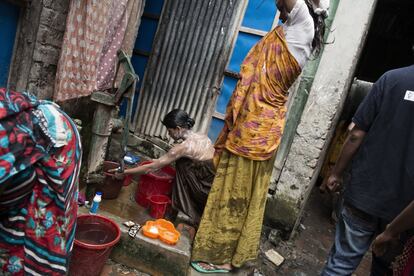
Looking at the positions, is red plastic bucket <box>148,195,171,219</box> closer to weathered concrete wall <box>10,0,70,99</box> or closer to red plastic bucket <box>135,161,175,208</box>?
red plastic bucket <box>135,161,175,208</box>

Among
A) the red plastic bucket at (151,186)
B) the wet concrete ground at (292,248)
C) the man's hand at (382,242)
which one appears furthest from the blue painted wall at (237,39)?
the man's hand at (382,242)

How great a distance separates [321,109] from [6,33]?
350cm

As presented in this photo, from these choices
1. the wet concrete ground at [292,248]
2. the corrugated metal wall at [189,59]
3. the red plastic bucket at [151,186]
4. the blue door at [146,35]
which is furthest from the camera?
the blue door at [146,35]

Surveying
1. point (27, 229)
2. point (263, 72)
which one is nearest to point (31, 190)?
point (27, 229)

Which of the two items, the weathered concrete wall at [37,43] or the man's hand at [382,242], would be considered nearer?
the man's hand at [382,242]

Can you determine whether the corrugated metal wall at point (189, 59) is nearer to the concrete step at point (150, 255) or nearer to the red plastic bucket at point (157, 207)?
the red plastic bucket at point (157, 207)

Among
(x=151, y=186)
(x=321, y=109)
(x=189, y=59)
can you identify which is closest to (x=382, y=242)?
(x=321, y=109)

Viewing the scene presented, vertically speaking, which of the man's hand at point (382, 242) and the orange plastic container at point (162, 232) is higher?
the man's hand at point (382, 242)

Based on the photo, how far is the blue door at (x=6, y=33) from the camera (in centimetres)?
283

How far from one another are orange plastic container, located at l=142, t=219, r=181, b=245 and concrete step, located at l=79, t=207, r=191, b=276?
0.04 meters

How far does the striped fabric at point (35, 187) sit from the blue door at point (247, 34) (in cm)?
337

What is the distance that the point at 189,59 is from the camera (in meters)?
4.82

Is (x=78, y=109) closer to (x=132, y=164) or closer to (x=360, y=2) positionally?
(x=132, y=164)

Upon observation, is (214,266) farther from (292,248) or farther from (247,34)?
(247,34)
